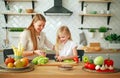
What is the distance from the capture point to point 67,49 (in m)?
3.38

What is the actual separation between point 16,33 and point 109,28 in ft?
6.23

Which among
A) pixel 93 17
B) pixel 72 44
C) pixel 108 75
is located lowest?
pixel 108 75

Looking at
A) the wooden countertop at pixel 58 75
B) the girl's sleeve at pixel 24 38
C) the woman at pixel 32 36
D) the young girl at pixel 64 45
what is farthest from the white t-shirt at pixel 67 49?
the wooden countertop at pixel 58 75

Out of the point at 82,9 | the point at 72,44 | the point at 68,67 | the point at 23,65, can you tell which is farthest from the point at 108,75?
the point at 82,9

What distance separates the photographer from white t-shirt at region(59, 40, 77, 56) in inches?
132

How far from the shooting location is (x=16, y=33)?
16.1ft

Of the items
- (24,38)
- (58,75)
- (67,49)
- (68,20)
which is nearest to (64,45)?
(67,49)

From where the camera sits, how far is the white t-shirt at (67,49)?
11.0 feet

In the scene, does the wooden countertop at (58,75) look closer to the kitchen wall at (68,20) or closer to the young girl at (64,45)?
the young girl at (64,45)

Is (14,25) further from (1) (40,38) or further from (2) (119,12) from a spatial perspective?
(2) (119,12)

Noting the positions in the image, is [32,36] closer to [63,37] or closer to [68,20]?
[63,37]

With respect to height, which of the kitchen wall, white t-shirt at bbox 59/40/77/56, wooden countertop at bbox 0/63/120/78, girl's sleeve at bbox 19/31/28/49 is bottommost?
wooden countertop at bbox 0/63/120/78

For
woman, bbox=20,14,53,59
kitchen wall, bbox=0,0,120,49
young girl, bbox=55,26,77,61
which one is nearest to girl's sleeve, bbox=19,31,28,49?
woman, bbox=20,14,53,59

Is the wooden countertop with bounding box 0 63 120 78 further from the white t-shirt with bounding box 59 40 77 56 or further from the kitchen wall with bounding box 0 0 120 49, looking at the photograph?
the kitchen wall with bounding box 0 0 120 49
